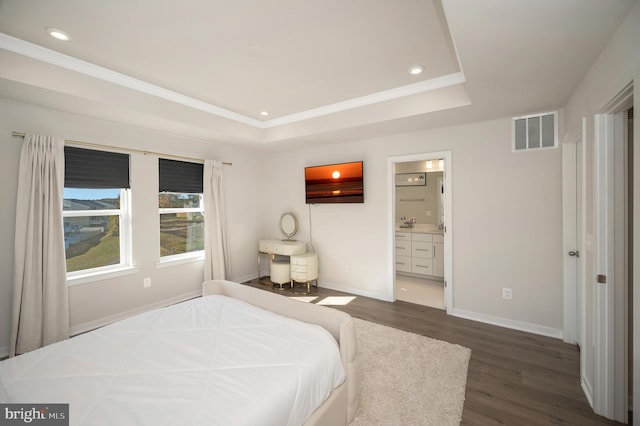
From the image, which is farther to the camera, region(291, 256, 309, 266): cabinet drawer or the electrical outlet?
region(291, 256, 309, 266): cabinet drawer

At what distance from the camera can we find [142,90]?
2918 mm

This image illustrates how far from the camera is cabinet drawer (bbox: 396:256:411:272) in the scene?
16.9 ft

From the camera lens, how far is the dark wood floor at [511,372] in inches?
72.9

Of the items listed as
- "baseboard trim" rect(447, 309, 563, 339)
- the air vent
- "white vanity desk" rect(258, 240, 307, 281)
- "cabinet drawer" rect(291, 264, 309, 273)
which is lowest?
"baseboard trim" rect(447, 309, 563, 339)

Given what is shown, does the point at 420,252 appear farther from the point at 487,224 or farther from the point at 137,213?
the point at 137,213

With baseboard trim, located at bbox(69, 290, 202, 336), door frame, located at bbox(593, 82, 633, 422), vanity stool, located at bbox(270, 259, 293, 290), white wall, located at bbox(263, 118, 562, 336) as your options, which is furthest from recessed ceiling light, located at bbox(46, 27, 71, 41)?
door frame, located at bbox(593, 82, 633, 422)

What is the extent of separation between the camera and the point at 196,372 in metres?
1.40

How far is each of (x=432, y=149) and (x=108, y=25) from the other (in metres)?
3.48

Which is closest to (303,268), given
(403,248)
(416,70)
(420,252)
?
(403,248)

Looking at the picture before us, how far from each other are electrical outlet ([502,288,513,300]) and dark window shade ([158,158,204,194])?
173 inches

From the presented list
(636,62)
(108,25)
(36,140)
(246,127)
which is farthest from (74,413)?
(246,127)

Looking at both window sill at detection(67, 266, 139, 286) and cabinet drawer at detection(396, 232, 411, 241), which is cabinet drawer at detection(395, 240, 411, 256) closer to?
cabinet drawer at detection(396, 232, 411, 241)

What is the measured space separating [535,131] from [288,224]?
372 centimetres

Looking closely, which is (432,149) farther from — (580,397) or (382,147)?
(580,397)
